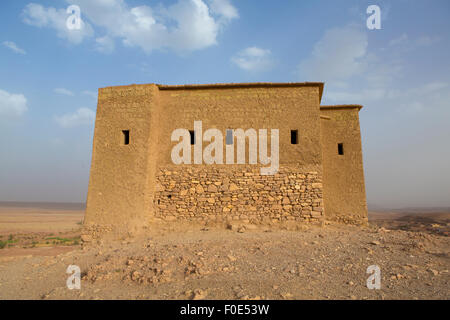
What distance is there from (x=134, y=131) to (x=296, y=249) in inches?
280

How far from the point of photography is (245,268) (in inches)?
201

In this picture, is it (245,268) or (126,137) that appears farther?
(126,137)

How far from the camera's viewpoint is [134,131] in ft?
30.0

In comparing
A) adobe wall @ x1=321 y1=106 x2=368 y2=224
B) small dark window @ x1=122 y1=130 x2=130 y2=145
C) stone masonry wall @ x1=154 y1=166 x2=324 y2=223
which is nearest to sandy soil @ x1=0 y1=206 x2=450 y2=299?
stone masonry wall @ x1=154 y1=166 x2=324 y2=223

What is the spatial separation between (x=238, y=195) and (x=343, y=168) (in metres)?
5.50

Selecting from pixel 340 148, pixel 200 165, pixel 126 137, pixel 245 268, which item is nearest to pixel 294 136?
pixel 340 148

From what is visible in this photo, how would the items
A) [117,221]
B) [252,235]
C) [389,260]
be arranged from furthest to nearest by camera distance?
[117,221] < [252,235] < [389,260]

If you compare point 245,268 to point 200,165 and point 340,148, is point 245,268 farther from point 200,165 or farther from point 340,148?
point 340,148

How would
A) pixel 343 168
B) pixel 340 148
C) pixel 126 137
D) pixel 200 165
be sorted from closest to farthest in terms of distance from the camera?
pixel 200 165 → pixel 126 137 → pixel 343 168 → pixel 340 148

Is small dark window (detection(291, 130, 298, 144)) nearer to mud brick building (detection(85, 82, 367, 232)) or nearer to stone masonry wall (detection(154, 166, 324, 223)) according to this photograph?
mud brick building (detection(85, 82, 367, 232))

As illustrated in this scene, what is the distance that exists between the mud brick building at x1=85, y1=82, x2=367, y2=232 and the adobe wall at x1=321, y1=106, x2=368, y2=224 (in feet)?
6.25

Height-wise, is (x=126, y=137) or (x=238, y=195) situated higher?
(x=126, y=137)
